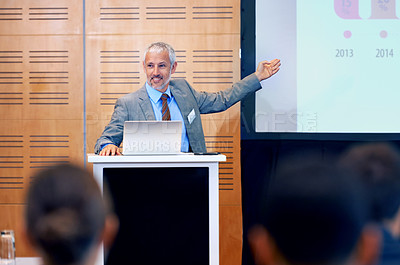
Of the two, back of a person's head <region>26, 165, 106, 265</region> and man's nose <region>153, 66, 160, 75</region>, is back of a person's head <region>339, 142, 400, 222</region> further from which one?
man's nose <region>153, 66, 160, 75</region>

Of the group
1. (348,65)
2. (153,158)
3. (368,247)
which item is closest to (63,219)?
(368,247)

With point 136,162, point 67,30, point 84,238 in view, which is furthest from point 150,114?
point 84,238

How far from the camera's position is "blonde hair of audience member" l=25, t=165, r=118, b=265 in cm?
84

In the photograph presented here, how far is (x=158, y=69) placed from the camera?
3588mm

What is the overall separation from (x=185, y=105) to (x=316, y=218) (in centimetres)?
277

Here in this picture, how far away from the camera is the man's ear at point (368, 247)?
876 mm

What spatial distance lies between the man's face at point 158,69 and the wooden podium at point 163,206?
1.02 metres

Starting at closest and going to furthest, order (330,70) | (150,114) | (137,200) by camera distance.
A: (137,200) → (150,114) → (330,70)

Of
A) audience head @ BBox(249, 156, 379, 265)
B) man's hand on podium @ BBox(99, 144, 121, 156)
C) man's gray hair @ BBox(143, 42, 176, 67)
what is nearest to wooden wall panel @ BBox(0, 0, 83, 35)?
man's gray hair @ BBox(143, 42, 176, 67)

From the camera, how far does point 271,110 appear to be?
452cm

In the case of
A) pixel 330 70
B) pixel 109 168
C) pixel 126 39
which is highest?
pixel 126 39

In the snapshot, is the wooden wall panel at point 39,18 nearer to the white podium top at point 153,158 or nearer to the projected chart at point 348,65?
the projected chart at point 348,65

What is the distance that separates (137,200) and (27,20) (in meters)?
2.76

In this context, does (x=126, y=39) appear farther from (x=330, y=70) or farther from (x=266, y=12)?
(x=330, y=70)
